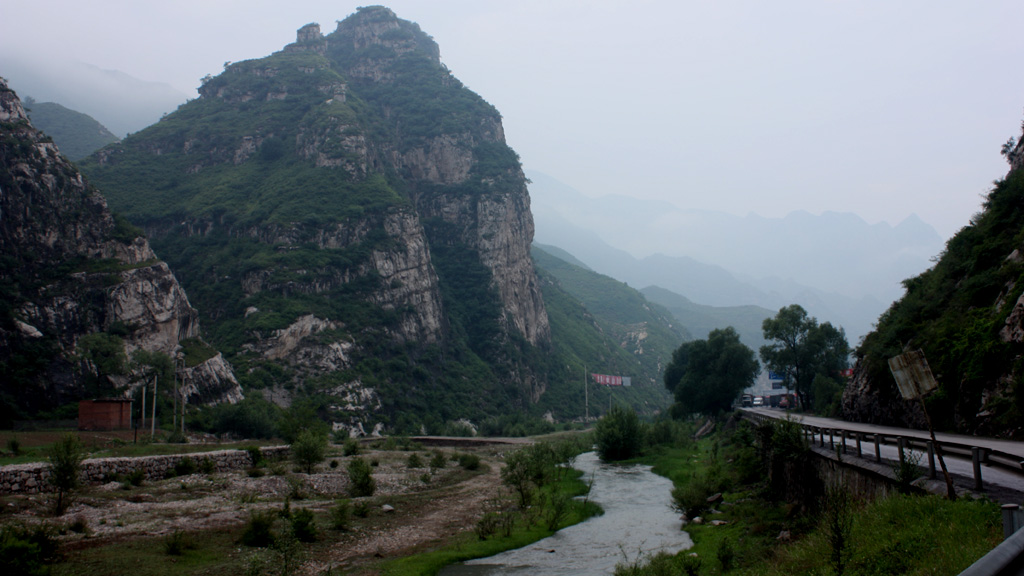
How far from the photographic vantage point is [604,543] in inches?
913

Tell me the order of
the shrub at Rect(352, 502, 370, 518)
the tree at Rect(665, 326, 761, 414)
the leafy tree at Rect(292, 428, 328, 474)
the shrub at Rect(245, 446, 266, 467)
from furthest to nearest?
the tree at Rect(665, 326, 761, 414) → the shrub at Rect(245, 446, 266, 467) → the leafy tree at Rect(292, 428, 328, 474) → the shrub at Rect(352, 502, 370, 518)

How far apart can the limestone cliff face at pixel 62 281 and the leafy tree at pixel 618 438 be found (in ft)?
135

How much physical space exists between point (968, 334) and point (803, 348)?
40110 mm

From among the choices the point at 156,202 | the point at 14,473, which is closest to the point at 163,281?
the point at 156,202

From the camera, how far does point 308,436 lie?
118 feet

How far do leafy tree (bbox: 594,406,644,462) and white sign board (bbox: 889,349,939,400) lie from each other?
1813 inches

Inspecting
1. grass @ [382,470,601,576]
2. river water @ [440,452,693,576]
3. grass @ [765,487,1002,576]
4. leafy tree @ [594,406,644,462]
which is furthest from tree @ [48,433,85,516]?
leafy tree @ [594,406,644,462]

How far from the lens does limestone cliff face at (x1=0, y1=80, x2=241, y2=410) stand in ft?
178

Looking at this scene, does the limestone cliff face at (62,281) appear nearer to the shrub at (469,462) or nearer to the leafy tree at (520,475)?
the shrub at (469,462)

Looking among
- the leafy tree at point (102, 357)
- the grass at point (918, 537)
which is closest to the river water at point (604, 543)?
the grass at point (918, 537)

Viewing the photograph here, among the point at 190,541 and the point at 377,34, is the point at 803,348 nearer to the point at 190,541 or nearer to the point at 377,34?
the point at 190,541

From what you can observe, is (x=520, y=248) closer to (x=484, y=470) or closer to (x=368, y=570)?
(x=484, y=470)

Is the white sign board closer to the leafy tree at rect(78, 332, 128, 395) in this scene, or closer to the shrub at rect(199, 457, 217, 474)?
the shrub at rect(199, 457, 217, 474)

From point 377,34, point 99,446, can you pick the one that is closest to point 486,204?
point 377,34
